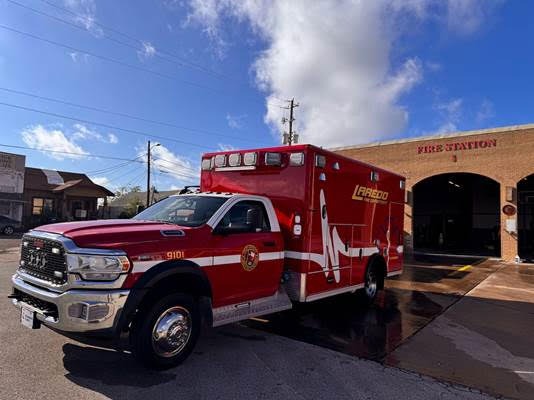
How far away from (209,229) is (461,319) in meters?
5.47

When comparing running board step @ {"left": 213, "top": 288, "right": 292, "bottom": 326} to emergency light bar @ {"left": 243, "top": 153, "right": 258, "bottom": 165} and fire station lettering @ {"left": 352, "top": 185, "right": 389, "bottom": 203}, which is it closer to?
emergency light bar @ {"left": 243, "top": 153, "right": 258, "bottom": 165}

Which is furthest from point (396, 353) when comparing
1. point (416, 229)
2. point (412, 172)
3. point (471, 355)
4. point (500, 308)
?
point (416, 229)

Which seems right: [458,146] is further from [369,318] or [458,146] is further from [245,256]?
[245,256]

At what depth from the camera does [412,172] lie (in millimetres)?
22344

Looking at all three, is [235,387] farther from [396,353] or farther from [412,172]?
[412,172]

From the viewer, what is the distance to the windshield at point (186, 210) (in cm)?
533

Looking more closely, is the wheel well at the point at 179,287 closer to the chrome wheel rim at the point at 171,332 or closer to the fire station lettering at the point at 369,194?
the chrome wheel rim at the point at 171,332

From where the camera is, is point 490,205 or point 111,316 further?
point 490,205

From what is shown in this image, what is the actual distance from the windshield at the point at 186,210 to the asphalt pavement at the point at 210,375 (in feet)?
5.57

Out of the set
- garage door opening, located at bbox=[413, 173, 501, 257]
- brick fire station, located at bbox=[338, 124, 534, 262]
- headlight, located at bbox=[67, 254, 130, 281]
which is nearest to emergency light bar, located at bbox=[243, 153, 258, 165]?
headlight, located at bbox=[67, 254, 130, 281]

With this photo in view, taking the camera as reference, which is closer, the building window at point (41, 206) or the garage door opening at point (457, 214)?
the garage door opening at point (457, 214)

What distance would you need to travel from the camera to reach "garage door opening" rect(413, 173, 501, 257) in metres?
28.0

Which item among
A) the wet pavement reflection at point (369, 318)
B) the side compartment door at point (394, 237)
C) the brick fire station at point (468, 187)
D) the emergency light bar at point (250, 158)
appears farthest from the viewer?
the brick fire station at point (468, 187)

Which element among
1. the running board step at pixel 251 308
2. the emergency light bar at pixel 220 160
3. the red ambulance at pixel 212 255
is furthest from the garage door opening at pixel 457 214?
the running board step at pixel 251 308
